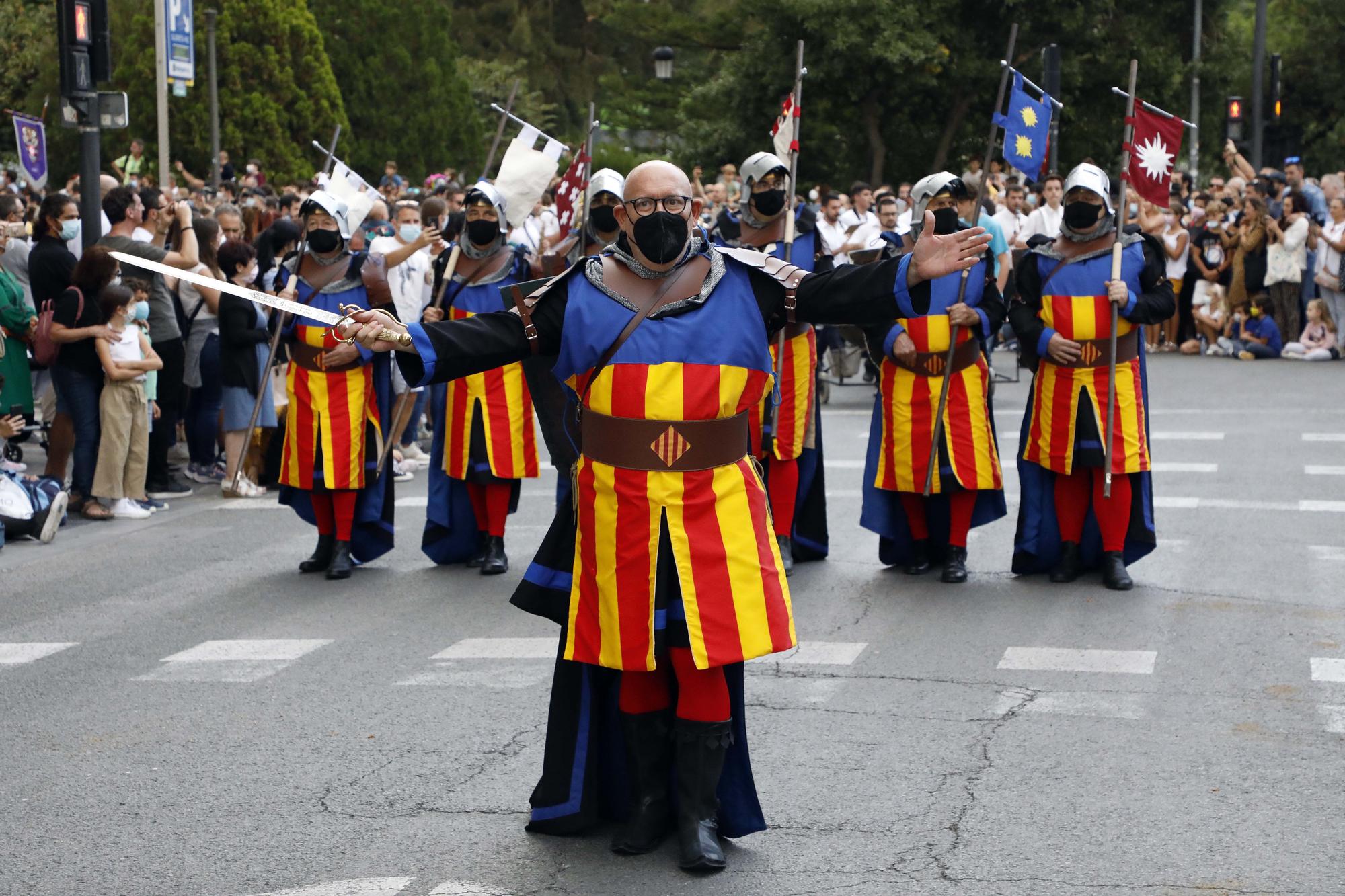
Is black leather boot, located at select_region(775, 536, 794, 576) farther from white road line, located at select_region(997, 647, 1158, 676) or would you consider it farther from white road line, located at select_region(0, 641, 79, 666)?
white road line, located at select_region(0, 641, 79, 666)

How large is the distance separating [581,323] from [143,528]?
714 cm

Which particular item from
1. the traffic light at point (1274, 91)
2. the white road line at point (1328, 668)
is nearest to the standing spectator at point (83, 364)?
the white road line at point (1328, 668)

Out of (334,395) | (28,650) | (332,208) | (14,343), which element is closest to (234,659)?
(28,650)

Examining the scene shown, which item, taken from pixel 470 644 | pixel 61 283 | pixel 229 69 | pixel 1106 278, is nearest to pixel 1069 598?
pixel 1106 278

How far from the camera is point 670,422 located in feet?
15.8

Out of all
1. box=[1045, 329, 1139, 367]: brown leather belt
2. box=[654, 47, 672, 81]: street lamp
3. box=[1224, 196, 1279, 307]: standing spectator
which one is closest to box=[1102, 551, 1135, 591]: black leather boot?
box=[1045, 329, 1139, 367]: brown leather belt

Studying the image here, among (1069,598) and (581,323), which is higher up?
(581,323)

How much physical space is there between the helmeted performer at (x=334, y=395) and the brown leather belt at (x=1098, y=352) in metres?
3.43

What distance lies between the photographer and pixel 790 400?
30.4 ft

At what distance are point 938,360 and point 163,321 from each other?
19.0 ft

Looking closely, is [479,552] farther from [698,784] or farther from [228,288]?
[228,288]

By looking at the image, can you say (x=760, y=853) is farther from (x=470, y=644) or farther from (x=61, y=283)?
(x=61, y=283)

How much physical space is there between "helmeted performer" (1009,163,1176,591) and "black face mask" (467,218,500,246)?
266cm

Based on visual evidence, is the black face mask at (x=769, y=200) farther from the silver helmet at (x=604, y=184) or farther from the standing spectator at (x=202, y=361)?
the standing spectator at (x=202, y=361)
